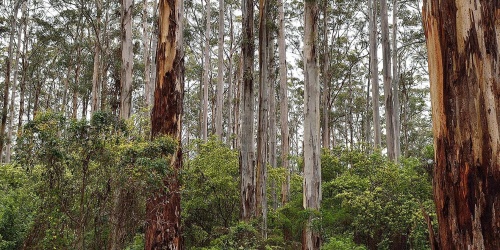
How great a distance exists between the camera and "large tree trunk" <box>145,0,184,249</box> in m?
5.76

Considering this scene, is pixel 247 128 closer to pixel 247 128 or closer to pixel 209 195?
pixel 247 128

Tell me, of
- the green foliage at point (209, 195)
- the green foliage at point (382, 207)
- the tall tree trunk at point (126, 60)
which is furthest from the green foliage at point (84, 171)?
the tall tree trunk at point (126, 60)

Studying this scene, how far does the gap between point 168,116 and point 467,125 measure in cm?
493

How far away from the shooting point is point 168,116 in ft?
20.7

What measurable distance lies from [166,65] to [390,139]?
994 cm

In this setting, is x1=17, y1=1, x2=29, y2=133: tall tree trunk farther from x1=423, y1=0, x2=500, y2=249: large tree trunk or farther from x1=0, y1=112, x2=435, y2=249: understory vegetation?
x1=423, y1=0, x2=500, y2=249: large tree trunk

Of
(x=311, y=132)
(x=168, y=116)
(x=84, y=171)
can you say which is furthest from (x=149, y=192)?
(x=311, y=132)

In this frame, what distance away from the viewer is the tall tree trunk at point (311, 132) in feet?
25.8

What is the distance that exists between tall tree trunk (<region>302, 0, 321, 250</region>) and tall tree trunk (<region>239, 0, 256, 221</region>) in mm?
1213

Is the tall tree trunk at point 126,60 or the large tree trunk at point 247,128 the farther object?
the tall tree trunk at point 126,60

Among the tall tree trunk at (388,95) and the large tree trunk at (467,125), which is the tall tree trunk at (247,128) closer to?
the tall tree trunk at (388,95)

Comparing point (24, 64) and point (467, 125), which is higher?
point (24, 64)

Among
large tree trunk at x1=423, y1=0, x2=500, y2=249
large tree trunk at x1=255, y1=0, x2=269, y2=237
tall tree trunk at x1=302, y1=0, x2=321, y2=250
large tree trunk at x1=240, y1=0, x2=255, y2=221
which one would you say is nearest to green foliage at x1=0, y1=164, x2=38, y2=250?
large tree trunk at x1=240, y1=0, x2=255, y2=221

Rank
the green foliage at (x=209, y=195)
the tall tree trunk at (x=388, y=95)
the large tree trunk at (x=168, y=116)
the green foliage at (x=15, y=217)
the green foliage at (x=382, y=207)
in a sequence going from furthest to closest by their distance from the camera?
the tall tree trunk at (x=388, y=95) < the green foliage at (x=209, y=195) < the green foliage at (x=382, y=207) < the green foliage at (x=15, y=217) < the large tree trunk at (x=168, y=116)
